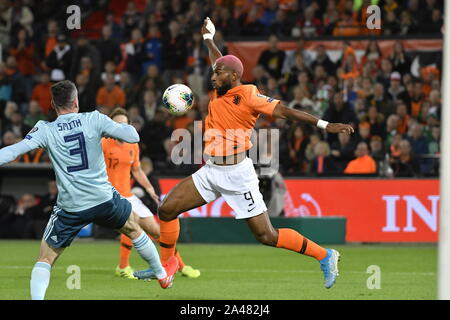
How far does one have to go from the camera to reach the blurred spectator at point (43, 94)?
22.5 meters

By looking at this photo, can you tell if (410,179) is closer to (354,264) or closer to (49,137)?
(354,264)

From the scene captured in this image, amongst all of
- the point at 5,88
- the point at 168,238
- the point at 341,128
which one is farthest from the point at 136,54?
the point at 341,128

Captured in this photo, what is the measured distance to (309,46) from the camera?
22.7 meters

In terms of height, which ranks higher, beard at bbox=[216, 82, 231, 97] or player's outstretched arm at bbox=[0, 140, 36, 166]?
beard at bbox=[216, 82, 231, 97]

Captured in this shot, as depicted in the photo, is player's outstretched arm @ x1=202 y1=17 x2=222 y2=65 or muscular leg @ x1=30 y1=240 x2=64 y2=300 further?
player's outstretched arm @ x1=202 y1=17 x2=222 y2=65

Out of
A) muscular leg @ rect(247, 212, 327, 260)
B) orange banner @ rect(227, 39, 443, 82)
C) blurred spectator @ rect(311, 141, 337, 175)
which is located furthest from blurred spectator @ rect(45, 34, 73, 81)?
muscular leg @ rect(247, 212, 327, 260)

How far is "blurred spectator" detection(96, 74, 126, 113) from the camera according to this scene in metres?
21.7

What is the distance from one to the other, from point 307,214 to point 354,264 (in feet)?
13.8

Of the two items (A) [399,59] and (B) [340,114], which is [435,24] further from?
(B) [340,114]

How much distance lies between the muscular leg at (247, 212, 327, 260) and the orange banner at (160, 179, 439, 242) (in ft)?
26.7

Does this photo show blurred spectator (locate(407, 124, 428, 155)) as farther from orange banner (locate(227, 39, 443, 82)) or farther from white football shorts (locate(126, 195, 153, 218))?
white football shorts (locate(126, 195, 153, 218))

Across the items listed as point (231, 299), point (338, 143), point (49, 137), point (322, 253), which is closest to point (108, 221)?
point (49, 137)

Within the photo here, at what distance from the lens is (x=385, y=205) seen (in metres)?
18.5

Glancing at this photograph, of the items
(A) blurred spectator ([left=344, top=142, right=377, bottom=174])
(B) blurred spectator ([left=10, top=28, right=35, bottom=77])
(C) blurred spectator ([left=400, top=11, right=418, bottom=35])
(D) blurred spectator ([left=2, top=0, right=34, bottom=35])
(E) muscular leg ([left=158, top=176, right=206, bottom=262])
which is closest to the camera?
(E) muscular leg ([left=158, top=176, right=206, bottom=262])
